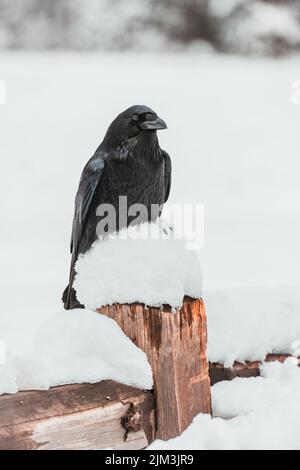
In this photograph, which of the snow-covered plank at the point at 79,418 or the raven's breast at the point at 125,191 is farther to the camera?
the raven's breast at the point at 125,191

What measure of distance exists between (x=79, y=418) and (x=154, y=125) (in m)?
1.10

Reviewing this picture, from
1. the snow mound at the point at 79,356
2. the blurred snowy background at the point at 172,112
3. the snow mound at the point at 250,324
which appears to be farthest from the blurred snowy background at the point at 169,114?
the snow mound at the point at 79,356

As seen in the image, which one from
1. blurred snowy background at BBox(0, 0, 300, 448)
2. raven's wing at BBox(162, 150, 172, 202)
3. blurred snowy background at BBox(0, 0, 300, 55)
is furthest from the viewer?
blurred snowy background at BBox(0, 0, 300, 55)

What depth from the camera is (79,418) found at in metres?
1.39

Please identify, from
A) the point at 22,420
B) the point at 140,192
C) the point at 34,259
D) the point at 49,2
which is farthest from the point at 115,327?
the point at 49,2

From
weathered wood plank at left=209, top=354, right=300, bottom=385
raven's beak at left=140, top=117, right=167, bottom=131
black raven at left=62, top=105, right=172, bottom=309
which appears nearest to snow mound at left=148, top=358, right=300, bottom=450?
weathered wood plank at left=209, top=354, right=300, bottom=385

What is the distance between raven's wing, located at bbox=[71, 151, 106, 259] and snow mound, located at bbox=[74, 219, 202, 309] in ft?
1.80

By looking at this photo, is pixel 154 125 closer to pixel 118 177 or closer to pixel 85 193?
pixel 118 177

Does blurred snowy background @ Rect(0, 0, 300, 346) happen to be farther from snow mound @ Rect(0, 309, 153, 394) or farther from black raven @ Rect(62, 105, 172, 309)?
snow mound @ Rect(0, 309, 153, 394)

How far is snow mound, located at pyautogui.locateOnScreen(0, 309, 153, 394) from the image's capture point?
1.42 m

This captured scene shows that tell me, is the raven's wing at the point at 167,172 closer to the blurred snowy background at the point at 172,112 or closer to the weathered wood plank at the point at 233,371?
the weathered wood plank at the point at 233,371

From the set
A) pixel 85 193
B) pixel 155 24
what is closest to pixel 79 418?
pixel 85 193

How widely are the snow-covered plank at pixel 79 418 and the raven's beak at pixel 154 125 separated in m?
0.97

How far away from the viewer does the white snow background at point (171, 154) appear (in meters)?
A: 5.14
